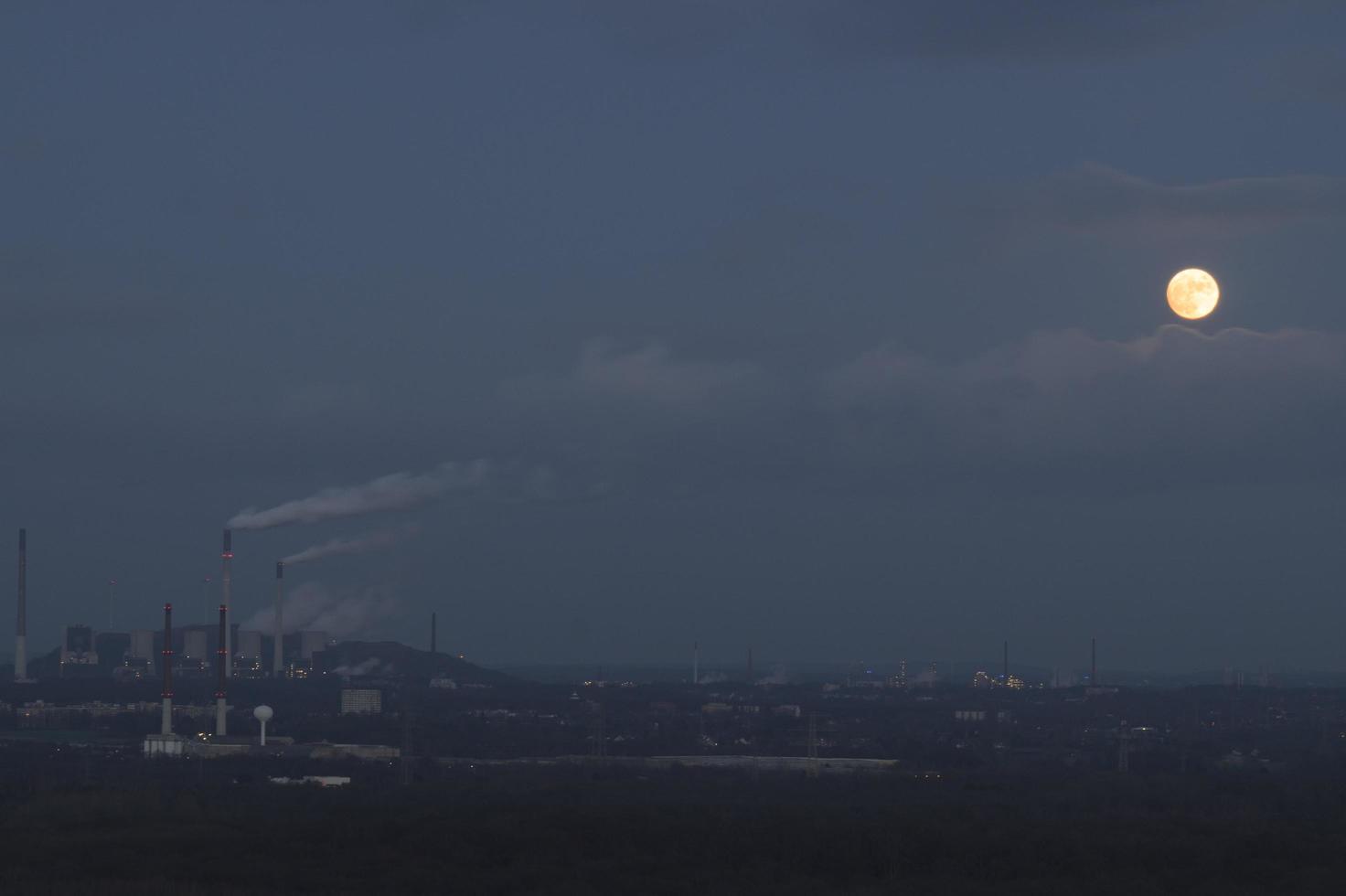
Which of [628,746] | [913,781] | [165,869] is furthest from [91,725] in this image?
[165,869]

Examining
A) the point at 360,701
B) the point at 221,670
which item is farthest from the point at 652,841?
the point at 360,701

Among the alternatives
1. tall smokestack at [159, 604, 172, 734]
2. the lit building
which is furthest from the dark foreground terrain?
the lit building

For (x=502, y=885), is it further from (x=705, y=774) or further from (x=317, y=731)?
(x=317, y=731)

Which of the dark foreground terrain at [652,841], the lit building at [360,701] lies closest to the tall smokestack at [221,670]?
the dark foreground terrain at [652,841]

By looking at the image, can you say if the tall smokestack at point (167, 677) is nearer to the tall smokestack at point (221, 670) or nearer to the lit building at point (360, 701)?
the tall smokestack at point (221, 670)

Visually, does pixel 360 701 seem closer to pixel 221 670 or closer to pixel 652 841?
pixel 221 670
